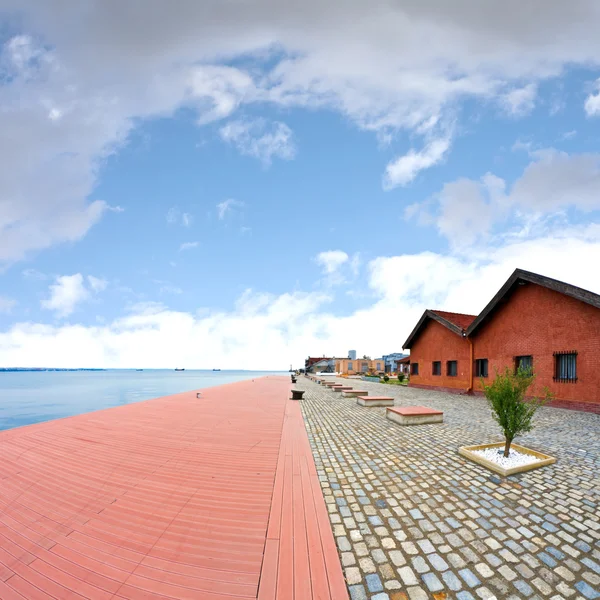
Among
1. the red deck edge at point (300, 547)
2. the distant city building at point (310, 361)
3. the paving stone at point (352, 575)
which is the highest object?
the paving stone at point (352, 575)

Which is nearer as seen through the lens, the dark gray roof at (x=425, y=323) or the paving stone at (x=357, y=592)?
the paving stone at (x=357, y=592)

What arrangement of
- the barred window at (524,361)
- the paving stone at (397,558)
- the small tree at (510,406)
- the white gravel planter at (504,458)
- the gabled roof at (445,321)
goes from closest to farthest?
the paving stone at (397,558) → the white gravel planter at (504,458) → the small tree at (510,406) → the barred window at (524,361) → the gabled roof at (445,321)

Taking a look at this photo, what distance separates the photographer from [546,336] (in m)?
14.5

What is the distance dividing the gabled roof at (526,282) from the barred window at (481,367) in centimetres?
183

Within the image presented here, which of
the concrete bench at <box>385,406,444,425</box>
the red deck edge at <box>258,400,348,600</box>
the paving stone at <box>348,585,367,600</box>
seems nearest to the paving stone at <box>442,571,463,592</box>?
the paving stone at <box>348,585,367,600</box>

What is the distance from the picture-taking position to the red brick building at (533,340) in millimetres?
12680

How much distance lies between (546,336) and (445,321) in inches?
275

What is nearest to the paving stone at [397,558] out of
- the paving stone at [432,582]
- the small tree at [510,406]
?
the paving stone at [432,582]

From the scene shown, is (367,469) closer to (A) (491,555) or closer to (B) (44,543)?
(A) (491,555)

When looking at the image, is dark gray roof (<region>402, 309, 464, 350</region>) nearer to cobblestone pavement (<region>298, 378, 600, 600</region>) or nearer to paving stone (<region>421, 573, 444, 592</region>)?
cobblestone pavement (<region>298, 378, 600, 600</region>)

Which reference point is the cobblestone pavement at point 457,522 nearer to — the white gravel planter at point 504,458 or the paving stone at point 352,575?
the paving stone at point 352,575

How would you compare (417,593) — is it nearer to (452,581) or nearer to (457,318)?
(452,581)

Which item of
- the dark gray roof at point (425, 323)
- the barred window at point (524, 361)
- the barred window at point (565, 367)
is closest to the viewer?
the barred window at point (565, 367)

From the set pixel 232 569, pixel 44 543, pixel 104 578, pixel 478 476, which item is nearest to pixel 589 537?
pixel 478 476
